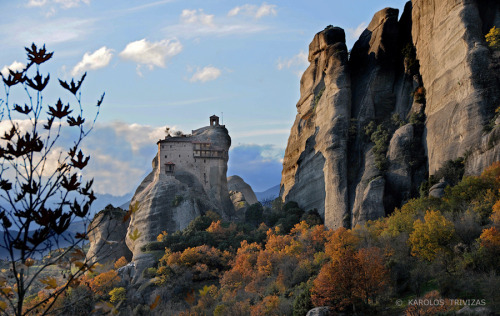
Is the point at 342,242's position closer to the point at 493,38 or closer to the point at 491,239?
the point at 491,239

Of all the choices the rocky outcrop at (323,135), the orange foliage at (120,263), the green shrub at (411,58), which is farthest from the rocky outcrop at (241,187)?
the green shrub at (411,58)

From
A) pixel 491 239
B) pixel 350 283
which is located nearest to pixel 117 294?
pixel 350 283

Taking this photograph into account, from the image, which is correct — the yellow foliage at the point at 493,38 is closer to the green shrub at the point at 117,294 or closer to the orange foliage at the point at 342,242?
the orange foliage at the point at 342,242

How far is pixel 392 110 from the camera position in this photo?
77375mm

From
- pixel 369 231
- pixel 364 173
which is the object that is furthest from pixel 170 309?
pixel 364 173

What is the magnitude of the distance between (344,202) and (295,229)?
669 centimetres

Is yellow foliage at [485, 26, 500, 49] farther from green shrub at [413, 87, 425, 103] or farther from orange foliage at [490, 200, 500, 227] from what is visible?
orange foliage at [490, 200, 500, 227]

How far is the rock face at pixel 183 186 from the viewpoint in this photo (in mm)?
88188

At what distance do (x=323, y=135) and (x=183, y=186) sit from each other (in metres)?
24.3

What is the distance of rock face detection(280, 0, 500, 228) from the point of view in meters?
60.8

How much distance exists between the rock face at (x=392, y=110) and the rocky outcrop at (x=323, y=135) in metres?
0.14

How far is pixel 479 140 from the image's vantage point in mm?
57375

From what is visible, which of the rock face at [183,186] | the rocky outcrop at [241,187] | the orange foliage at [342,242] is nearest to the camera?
the orange foliage at [342,242]

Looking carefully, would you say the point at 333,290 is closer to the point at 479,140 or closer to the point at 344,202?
the point at 479,140
